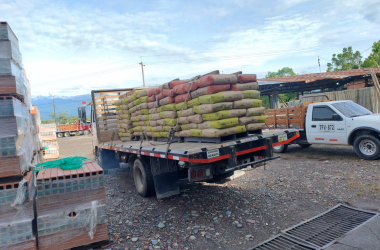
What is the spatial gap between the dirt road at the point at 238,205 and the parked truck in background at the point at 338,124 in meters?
0.60

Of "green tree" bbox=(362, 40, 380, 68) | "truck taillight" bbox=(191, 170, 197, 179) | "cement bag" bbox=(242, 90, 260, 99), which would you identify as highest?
"green tree" bbox=(362, 40, 380, 68)

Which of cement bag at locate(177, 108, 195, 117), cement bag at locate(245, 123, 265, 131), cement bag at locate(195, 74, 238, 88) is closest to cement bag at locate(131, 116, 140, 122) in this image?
cement bag at locate(177, 108, 195, 117)

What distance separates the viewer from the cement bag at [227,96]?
4.41 m

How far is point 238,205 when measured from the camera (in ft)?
16.0

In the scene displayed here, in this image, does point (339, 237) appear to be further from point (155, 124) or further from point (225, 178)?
point (155, 124)

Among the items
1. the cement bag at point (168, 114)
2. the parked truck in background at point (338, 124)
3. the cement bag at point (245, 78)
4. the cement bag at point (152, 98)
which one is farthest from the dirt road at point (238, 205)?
the cement bag at point (245, 78)

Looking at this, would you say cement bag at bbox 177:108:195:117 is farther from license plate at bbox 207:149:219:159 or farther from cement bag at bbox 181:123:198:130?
license plate at bbox 207:149:219:159

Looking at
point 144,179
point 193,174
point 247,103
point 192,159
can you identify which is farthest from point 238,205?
point 144,179

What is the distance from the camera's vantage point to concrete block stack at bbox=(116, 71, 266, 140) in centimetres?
446

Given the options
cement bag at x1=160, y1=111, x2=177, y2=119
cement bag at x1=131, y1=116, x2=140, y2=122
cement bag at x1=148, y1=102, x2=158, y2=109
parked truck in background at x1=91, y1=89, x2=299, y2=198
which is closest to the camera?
parked truck in background at x1=91, y1=89, x2=299, y2=198

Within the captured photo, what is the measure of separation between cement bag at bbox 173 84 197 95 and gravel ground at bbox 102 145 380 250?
2224 millimetres

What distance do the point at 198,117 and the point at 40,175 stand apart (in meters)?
2.64

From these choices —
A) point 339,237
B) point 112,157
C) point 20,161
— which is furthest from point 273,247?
point 112,157

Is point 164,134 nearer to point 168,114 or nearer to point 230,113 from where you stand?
point 168,114
